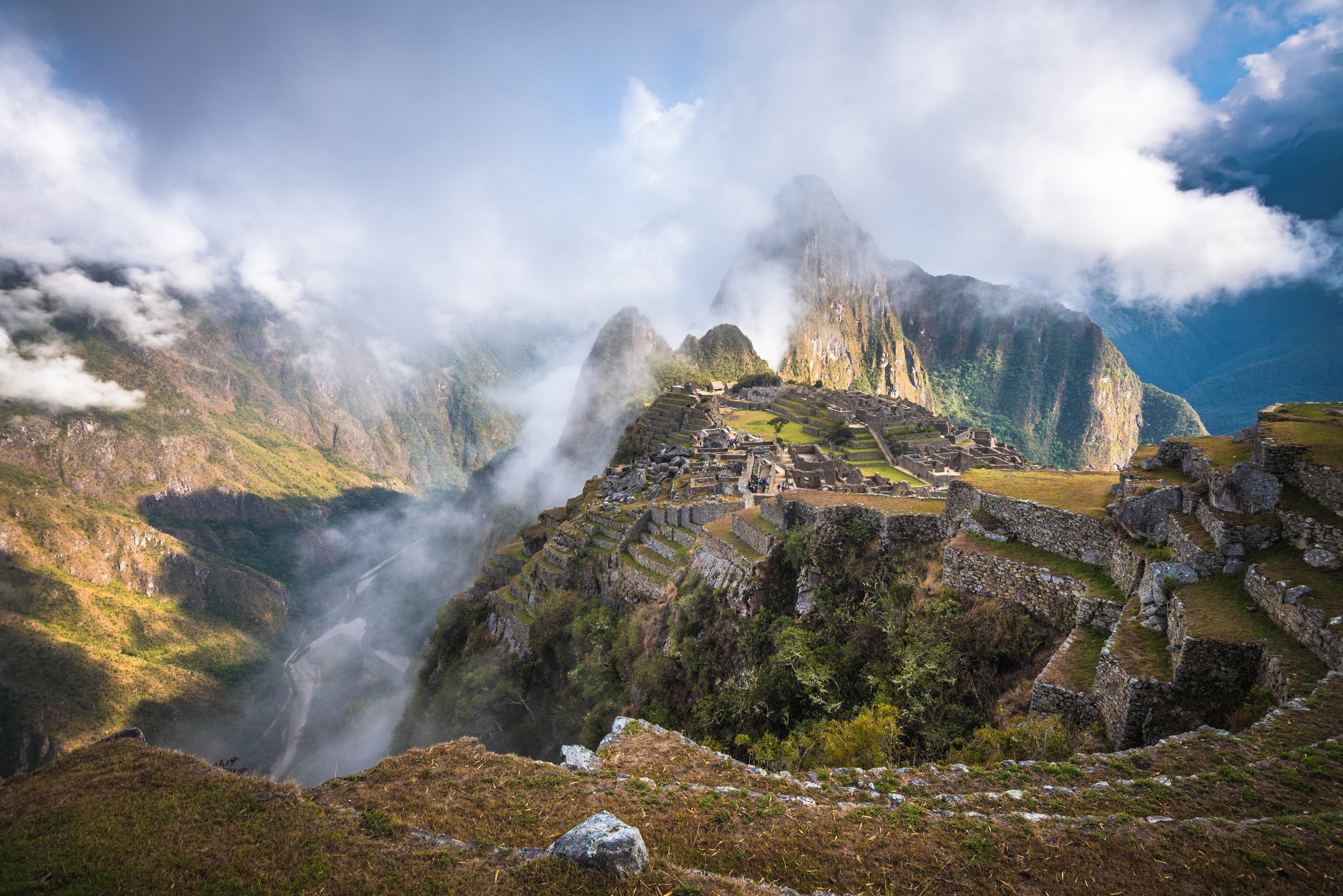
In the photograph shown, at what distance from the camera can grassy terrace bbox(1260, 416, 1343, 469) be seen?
8.62m

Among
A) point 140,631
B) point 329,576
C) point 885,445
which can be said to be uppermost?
point 885,445

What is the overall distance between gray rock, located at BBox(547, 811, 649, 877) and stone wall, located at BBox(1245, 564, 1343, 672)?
9.16m

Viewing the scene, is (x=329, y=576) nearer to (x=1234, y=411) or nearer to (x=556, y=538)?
(x=556, y=538)

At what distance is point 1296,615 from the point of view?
7.42m

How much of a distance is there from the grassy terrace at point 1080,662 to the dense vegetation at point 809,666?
112 cm

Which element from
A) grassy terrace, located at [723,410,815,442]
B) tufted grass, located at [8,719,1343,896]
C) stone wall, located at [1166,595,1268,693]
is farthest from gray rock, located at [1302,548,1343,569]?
grassy terrace, located at [723,410,815,442]

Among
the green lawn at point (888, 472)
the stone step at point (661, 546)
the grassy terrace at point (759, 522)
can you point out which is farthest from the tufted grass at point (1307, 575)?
the green lawn at point (888, 472)

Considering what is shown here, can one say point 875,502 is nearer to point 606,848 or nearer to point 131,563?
point 606,848

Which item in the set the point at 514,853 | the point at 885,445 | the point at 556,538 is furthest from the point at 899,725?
the point at 885,445

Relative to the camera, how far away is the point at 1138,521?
11.1 m

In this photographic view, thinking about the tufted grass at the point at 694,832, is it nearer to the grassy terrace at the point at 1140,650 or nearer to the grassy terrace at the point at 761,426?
the grassy terrace at the point at 1140,650

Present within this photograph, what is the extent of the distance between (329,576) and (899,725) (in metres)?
186

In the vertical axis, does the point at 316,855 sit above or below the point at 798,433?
below

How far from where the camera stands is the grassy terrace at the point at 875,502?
54.8 ft
